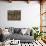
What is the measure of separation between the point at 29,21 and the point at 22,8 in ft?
2.11

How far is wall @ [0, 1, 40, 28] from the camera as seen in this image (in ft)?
16.7

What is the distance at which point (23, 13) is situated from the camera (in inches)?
201

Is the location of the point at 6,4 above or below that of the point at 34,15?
above

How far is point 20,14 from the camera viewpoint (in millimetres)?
5125

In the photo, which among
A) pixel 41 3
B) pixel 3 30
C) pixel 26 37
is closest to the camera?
pixel 26 37

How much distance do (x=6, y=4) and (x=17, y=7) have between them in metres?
0.49

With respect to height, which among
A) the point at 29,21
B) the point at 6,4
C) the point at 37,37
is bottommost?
the point at 37,37

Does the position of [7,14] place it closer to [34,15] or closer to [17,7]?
[17,7]

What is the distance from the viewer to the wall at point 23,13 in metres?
5.08

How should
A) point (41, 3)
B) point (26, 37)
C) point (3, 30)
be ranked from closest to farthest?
point (26, 37) → point (3, 30) → point (41, 3)

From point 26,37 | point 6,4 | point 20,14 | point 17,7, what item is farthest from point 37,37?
point 6,4

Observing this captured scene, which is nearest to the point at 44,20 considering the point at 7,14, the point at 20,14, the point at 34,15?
the point at 34,15

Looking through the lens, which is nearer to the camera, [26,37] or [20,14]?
[26,37]

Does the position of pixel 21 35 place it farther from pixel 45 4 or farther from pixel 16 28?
pixel 45 4
